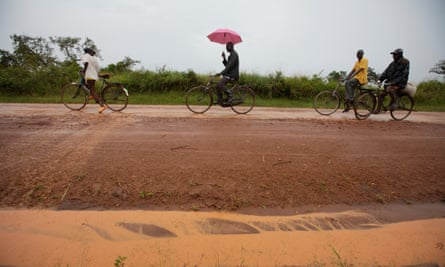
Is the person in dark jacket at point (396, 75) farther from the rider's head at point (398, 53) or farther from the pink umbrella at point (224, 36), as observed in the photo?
the pink umbrella at point (224, 36)

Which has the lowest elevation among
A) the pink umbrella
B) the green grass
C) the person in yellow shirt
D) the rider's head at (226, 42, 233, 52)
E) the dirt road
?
the dirt road

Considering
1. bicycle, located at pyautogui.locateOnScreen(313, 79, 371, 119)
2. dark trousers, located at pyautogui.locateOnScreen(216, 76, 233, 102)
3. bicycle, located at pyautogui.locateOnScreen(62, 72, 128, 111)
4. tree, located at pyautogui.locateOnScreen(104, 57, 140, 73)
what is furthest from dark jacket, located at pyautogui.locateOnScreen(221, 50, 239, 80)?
tree, located at pyautogui.locateOnScreen(104, 57, 140, 73)

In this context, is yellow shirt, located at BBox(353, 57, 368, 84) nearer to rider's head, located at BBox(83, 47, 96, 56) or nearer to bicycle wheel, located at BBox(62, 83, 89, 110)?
rider's head, located at BBox(83, 47, 96, 56)

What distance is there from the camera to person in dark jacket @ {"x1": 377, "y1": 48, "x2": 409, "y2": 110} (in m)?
7.49

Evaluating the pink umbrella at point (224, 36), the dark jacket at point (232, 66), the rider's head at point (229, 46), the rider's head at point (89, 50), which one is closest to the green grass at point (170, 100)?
the rider's head at point (89, 50)

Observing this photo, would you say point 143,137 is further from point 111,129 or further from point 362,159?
point 362,159

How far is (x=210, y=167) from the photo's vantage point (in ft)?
14.6

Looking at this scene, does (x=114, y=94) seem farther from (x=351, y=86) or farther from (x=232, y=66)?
(x=351, y=86)

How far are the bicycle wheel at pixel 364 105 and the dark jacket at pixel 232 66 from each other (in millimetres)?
3852

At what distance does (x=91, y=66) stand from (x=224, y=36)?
4272 mm

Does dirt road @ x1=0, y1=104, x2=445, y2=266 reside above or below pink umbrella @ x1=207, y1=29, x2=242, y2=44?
below

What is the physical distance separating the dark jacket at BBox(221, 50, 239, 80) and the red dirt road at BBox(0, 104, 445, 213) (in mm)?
2113

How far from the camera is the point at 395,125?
729cm

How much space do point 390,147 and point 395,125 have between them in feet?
7.56
